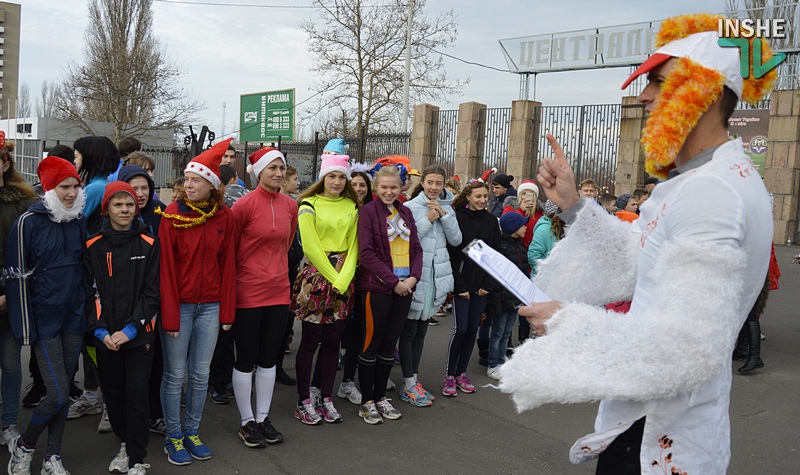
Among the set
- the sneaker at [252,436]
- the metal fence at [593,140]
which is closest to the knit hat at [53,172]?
the sneaker at [252,436]

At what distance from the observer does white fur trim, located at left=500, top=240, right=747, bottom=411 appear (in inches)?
62.5

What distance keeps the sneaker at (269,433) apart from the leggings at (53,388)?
1311mm

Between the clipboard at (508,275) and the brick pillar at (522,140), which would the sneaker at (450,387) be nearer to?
the clipboard at (508,275)

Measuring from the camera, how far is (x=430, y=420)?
5363 millimetres

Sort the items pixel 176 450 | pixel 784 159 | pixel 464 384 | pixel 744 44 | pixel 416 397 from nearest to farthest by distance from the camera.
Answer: pixel 744 44 → pixel 176 450 → pixel 416 397 → pixel 464 384 → pixel 784 159

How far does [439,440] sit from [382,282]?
1273mm

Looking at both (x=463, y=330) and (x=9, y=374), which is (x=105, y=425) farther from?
(x=463, y=330)

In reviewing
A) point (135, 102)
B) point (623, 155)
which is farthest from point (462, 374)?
point (135, 102)

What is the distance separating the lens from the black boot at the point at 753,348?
6.87 metres

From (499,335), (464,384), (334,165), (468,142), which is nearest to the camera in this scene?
(334,165)

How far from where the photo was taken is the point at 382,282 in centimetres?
520

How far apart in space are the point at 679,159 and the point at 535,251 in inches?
189

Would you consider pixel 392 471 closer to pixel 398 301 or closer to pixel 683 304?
pixel 398 301

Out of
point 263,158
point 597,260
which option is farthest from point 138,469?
point 597,260
